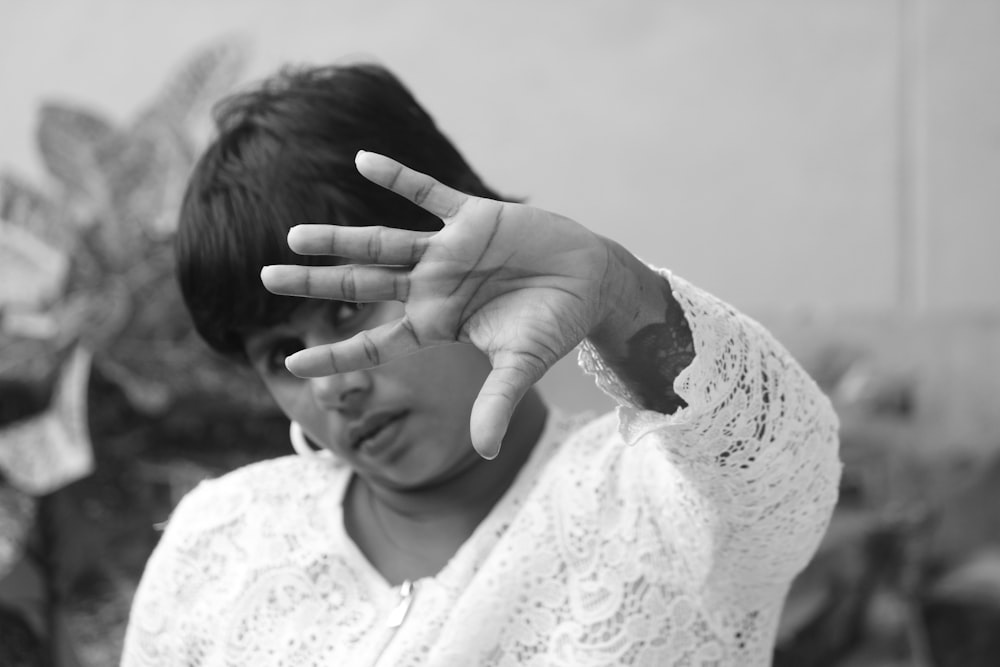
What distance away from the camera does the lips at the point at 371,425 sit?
3.01 feet

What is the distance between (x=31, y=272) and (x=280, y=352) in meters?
0.78

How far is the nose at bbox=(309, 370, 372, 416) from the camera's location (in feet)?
2.99

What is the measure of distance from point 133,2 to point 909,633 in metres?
1.63

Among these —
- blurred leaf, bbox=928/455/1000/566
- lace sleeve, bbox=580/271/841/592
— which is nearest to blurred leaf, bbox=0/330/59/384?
lace sleeve, bbox=580/271/841/592

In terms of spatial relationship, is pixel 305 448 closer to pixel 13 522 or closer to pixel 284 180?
pixel 284 180

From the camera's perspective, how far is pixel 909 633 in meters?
1.63

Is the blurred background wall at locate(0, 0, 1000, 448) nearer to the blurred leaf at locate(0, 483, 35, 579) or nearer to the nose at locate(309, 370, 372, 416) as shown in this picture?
the blurred leaf at locate(0, 483, 35, 579)

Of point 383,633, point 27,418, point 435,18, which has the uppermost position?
point 435,18

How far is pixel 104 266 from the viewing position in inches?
63.4

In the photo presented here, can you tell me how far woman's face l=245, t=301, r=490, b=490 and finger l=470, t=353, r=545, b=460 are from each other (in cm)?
27

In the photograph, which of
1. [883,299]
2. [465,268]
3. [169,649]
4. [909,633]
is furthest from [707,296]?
[883,299]

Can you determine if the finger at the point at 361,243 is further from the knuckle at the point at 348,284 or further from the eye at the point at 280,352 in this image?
the eye at the point at 280,352

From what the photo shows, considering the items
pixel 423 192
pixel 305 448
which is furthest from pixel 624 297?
pixel 305 448

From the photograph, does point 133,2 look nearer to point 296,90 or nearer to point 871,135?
point 296,90
